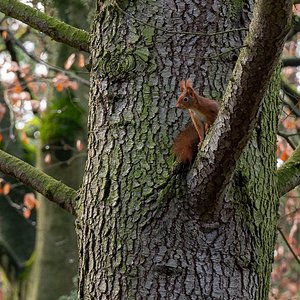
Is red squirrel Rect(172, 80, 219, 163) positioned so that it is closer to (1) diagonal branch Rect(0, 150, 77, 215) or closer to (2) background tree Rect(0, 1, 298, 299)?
(2) background tree Rect(0, 1, 298, 299)

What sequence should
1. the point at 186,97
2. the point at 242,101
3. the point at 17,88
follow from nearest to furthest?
the point at 242,101, the point at 186,97, the point at 17,88

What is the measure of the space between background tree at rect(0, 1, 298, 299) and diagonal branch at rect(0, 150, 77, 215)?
18 cm

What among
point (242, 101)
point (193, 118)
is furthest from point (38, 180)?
point (242, 101)

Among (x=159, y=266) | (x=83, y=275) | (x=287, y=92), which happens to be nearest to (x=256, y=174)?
(x=159, y=266)

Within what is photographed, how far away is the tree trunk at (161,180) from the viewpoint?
189 centimetres

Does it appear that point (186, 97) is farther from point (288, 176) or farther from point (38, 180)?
point (38, 180)

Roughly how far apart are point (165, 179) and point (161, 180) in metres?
0.01

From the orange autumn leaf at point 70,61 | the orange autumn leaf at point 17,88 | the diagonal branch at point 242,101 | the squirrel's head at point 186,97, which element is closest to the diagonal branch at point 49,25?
the squirrel's head at point 186,97

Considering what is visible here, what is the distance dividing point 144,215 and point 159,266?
0.14 metres

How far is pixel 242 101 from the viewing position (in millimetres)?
1611

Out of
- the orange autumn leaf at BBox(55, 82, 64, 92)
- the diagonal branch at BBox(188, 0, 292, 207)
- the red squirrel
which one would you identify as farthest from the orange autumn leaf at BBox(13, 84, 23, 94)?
the diagonal branch at BBox(188, 0, 292, 207)

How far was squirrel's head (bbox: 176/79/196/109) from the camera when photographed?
1822 millimetres

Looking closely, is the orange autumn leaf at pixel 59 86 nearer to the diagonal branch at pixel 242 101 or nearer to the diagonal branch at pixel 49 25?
the diagonal branch at pixel 49 25

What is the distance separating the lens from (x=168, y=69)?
6.64 ft
